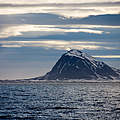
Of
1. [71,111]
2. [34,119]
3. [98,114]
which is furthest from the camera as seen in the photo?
[71,111]

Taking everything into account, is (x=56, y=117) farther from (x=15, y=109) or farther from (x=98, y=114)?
(x=15, y=109)

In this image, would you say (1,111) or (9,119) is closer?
(9,119)

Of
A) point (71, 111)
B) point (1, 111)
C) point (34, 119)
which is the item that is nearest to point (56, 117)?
point (34, 119)

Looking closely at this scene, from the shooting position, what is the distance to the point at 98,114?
137750 millimetres

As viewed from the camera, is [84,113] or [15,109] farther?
[15,109]

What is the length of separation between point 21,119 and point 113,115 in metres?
28.8

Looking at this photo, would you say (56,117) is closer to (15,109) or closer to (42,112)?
(42,112)

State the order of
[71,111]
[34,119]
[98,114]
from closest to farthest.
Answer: [34,119]
[98,114]
[71,111]

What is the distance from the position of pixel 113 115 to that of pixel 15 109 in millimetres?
39368

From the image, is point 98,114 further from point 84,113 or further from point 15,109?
point 15,109

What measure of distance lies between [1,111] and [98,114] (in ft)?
114

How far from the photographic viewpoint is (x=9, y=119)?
128m

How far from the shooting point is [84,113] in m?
141

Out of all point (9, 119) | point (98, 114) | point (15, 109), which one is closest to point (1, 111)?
point (15, 109)
